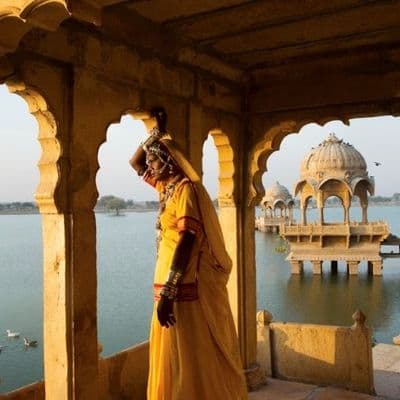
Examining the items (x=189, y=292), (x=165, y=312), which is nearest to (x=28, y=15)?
(x=165, y=312)

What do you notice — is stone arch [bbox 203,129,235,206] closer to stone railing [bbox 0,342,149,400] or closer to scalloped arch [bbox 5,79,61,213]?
stone railing [bbox 0,342,149,400]

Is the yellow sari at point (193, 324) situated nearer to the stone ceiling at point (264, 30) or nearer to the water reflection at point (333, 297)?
the stone ceiling at point (264, 30)

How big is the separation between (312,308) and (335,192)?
687 cm

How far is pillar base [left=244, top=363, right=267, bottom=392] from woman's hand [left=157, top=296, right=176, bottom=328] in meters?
2.70

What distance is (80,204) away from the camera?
3.81m

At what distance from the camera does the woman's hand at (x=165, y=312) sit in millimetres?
3297

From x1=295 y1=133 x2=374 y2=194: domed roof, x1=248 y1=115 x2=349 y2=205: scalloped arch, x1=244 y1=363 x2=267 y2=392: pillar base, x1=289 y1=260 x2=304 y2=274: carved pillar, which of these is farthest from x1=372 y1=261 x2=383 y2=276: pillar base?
x1=248 y1=115 x2=349 y2=205: scalloped arch

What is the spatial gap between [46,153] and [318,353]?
12.8ft

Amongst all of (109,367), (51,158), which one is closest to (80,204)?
(51,158)

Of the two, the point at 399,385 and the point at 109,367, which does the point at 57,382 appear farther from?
the point at 399,385

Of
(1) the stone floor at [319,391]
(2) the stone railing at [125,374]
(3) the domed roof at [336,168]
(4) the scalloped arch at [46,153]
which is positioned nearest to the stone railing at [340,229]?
(3) the domed roof at [336,168]

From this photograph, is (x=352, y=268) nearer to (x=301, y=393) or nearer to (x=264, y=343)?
(x=264, y=343)

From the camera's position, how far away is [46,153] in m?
3.74

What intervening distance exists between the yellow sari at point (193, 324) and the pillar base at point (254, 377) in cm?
209
